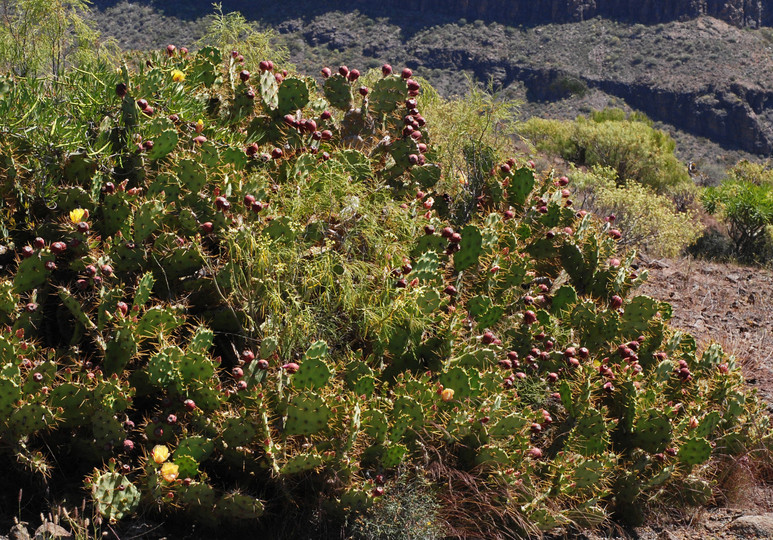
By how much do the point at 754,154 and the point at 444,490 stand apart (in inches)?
1791

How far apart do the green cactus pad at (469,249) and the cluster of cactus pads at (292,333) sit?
1 centimetres

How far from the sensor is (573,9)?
49188 mm

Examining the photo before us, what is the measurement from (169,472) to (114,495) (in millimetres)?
252

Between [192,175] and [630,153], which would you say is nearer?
[192,175]

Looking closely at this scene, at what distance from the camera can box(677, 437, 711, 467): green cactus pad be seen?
→ 181 inches

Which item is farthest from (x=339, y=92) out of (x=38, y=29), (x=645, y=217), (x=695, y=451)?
(x=645, y=217)

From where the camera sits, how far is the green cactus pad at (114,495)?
3230 millimetres

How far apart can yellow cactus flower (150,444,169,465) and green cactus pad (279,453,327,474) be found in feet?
1.73

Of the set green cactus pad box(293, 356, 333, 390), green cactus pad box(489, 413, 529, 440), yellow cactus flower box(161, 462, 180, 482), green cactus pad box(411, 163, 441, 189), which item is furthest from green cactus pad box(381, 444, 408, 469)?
green cactus pad box(411, 163, 441, 189)

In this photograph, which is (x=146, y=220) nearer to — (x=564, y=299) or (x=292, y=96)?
(x=292, y=96)

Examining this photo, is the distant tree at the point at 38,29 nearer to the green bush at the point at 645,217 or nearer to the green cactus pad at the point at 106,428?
the green cactus pad at the point at 106,428

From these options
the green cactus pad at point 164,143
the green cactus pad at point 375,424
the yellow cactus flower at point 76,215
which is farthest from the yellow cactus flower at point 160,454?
the green cactus pad at point 164,143

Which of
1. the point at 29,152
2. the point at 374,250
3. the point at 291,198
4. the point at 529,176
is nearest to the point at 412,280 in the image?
the point at 374,250

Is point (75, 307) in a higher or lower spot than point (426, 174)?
lower
